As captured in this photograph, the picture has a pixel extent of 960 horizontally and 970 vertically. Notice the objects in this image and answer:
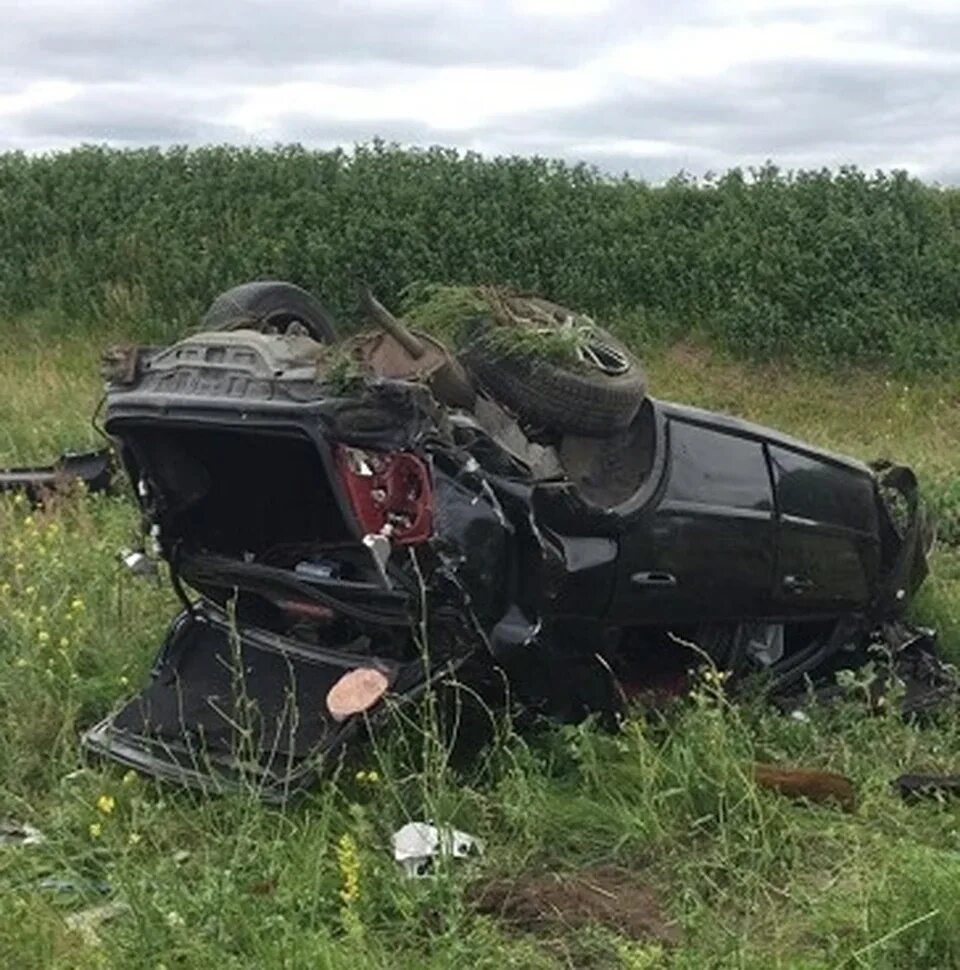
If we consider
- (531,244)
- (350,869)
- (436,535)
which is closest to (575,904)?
(350,869)

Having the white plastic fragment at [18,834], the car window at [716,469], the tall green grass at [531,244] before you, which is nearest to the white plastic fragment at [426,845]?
the white plastic fragment at [18,834]

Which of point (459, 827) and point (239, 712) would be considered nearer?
point (459, 827)

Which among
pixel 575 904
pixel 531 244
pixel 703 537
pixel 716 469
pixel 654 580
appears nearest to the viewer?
pixel 575 904

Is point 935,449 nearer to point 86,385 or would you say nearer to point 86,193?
point 86,385

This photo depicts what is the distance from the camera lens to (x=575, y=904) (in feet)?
→ 13.8

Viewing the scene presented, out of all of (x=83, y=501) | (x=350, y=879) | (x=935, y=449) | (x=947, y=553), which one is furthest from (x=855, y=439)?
(x=350, y=879)

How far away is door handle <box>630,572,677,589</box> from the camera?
538cm

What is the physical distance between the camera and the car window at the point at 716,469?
5621 mm

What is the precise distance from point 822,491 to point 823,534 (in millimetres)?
169

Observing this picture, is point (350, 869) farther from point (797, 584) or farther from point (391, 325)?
point (797, 584)

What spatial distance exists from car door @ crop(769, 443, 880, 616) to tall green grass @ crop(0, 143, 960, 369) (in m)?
12.1

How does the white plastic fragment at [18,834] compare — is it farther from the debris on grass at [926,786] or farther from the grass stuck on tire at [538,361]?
the debris on grass at [926,786]

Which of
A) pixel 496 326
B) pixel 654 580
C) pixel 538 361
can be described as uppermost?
pixel 496 326

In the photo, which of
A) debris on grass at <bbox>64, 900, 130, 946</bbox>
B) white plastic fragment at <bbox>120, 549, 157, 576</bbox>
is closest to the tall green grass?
white plastic fragment at <bbox>120, 549, 157, 576</bbox>
